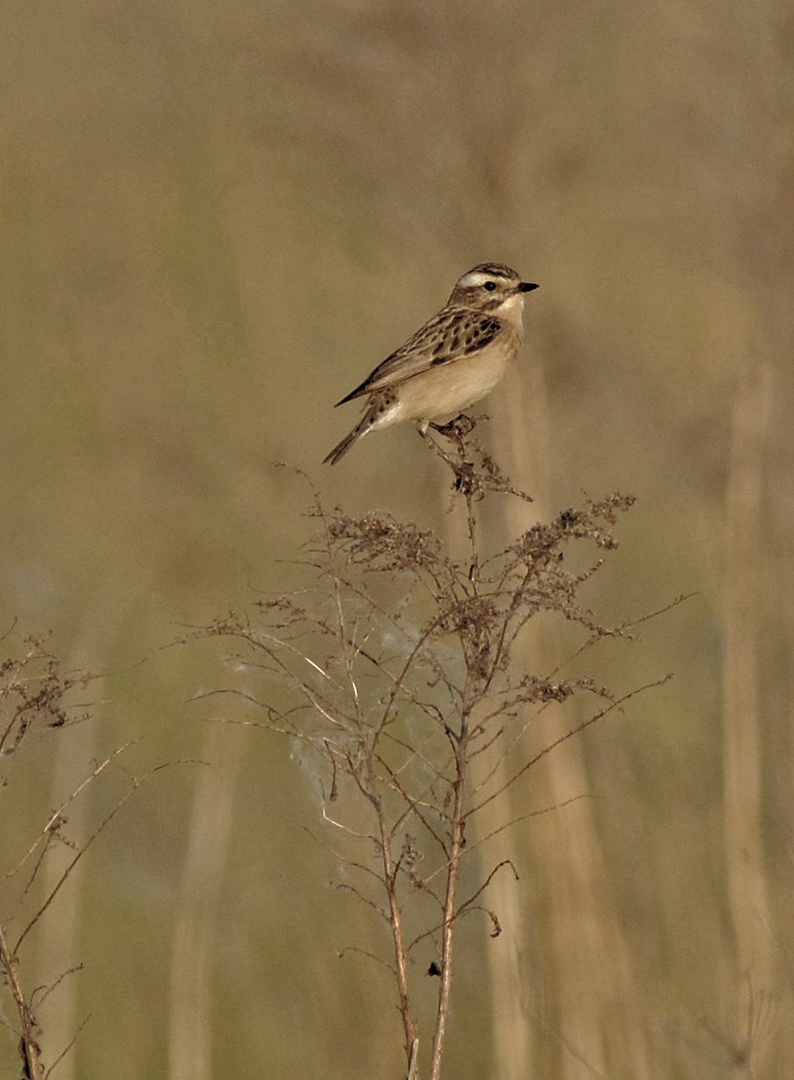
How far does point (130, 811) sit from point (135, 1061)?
85cm

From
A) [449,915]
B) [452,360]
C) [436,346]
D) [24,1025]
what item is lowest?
[24,1025]

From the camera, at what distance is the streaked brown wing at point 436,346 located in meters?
5.19

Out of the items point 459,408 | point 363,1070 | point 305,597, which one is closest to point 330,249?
point 459,408

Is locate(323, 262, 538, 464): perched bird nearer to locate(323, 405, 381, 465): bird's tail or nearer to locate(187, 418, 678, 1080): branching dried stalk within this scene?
locate(323, 405, 381, 465): bird's tail

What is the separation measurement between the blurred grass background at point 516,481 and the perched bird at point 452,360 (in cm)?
16

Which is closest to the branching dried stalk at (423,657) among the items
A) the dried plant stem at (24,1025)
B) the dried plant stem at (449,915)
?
the dried plant stem at (449,915)

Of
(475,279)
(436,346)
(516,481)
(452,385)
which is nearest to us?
(516,481)

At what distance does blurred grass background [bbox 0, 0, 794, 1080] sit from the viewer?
451cm

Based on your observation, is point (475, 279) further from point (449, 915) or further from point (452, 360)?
point (449, 915)

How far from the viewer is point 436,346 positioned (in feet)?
17.5

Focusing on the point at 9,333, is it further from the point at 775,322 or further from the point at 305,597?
the point at 305,597

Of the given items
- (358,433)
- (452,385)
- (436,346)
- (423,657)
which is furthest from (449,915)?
(436,346)

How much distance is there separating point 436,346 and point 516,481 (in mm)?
1081

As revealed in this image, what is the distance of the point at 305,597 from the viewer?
8.81ft
